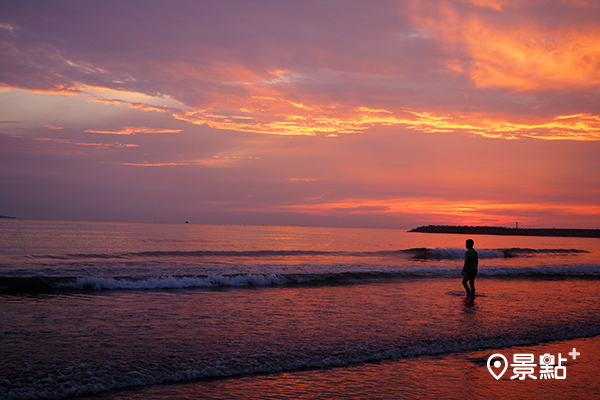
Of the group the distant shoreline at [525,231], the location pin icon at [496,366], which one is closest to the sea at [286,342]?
the location pin icon at [496,366]

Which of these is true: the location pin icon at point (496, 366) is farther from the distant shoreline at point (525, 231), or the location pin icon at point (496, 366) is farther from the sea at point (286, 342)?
the distant shoreline at point (525, 231)

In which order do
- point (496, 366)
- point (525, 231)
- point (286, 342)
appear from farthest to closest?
point (525, 231), point (286, 342), point (496, 366)

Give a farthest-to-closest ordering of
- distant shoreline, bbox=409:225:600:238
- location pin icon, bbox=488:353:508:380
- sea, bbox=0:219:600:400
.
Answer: distant shoreline, bbox=409:225:600:238 → location pin icon, bbox=488:353:508:380 → sea, bbox=0:219:600:400

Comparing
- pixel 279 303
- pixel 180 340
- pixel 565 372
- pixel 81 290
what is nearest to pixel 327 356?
pixel 180 340

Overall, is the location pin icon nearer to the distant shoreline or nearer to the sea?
the sea

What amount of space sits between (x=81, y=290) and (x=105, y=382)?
1041 cm

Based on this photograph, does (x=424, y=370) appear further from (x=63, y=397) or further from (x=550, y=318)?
(x=550, y=318)

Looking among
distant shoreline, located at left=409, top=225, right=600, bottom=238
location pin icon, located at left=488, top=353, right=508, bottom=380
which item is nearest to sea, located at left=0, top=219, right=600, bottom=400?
location pin icon, located at left=488, top=353, right=508, bottom=380

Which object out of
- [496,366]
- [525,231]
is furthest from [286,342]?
[525,231]

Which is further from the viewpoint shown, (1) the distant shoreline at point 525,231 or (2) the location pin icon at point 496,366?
(1) the distant shoreline at point 525,231

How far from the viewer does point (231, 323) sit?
943 cm

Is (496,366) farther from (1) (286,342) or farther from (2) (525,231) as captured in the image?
(2) (525,231)

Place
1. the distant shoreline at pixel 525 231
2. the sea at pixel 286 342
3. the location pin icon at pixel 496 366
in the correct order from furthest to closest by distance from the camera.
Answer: the distant shoreline at pixel 525 231
the location pin icon at pixel 496 366
the sea at pixel 286 342

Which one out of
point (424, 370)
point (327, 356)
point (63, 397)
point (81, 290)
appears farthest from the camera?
point (81, 290)
